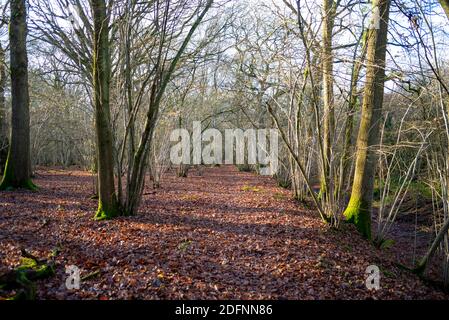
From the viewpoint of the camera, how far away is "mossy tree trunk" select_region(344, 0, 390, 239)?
5.89m

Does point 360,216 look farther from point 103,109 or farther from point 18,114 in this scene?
point 18,114

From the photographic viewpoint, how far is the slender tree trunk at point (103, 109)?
17.4ft

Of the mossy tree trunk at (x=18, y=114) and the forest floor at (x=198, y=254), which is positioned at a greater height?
the mossy tree trunk at (x=18, y=114)

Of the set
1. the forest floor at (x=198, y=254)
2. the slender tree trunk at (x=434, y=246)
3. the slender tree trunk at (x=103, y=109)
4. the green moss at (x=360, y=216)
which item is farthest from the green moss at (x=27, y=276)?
the green moss at (x=360, y=216)

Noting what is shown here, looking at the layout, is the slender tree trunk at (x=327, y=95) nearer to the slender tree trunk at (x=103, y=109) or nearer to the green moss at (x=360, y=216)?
the green moss at (x=360, y=216)

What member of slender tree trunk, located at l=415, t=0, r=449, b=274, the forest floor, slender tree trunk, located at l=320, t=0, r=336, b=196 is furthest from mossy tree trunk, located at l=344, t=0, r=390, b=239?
slender tree trunk, located at l=415, t=0, r=449, b=274

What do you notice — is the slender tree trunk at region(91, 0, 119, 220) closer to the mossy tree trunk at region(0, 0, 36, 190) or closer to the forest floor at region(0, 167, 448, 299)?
the forest floor at region(0, 167, 448, 299)

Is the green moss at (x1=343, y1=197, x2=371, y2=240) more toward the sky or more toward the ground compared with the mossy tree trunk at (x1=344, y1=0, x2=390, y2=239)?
more toward the ground

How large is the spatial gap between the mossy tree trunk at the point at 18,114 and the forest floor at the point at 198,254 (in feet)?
4.82

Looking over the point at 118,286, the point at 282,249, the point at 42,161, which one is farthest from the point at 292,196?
the point at 42,161

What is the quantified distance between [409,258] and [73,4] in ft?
25.5

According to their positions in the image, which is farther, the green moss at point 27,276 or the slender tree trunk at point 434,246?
the slender tree trunk at point 434,246

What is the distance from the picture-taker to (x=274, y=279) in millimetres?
3762
